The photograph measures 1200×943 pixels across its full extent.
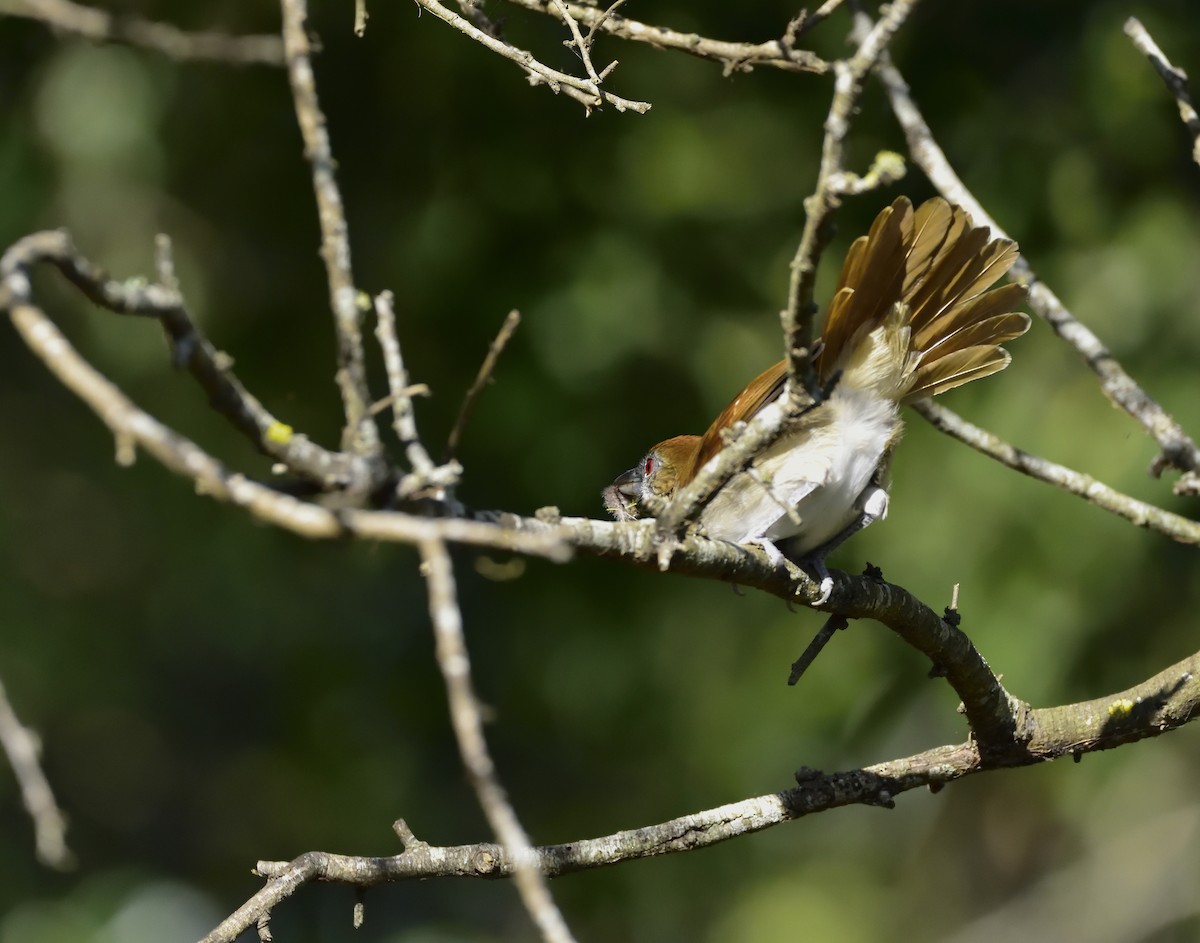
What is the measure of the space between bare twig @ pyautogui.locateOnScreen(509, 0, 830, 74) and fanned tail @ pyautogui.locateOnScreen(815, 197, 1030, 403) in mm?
523

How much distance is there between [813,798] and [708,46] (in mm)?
1698

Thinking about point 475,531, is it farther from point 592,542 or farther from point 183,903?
point 183,903

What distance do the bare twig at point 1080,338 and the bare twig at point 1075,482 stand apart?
0.20 meters

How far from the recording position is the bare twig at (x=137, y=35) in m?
1.67

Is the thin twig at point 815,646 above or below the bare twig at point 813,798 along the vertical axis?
above

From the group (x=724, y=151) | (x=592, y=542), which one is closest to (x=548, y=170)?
(x=724, y=151)

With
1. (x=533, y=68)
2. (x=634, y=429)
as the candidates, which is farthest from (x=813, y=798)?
(x=634, y=429)

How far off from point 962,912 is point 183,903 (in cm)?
410

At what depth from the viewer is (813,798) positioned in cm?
320

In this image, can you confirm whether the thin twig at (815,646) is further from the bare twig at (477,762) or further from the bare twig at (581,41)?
the bare twig at (477,762)

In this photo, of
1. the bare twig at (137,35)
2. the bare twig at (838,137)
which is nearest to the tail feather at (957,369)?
the bare twig at (838,137)

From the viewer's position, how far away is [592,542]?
7.59ft

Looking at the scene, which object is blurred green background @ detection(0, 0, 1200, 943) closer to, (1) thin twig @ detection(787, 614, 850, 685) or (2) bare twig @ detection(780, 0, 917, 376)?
(1) thin twig @ detection(787, 614, 850, 685)

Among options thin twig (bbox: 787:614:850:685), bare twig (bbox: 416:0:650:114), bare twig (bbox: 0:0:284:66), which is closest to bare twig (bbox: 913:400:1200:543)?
thin twig (bbox: 787:614:850:685)
